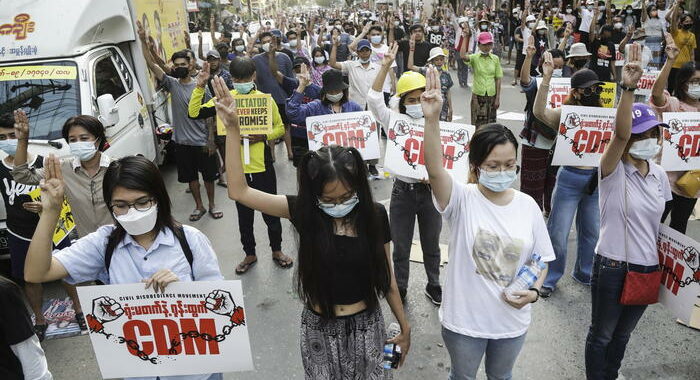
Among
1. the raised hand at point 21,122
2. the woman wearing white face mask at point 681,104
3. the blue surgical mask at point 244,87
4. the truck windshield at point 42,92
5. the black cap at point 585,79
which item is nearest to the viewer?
the raised hand at point 21,122

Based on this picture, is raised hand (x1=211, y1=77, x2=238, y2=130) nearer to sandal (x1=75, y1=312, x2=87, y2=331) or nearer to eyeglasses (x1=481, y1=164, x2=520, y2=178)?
eyeglasses (x1=481, y1=164, x2=520, y2=178)

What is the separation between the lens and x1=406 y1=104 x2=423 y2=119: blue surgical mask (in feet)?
12.5

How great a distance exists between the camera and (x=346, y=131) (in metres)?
4.56

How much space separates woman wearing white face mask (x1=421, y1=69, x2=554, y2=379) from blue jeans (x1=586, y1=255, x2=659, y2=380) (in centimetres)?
66

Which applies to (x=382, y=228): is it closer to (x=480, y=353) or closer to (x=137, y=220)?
(x=480, y=353)

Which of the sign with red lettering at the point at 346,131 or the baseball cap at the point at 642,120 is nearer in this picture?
the baseball cap at the point at 642,120

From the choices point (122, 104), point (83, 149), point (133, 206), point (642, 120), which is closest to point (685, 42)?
point (642, 120)

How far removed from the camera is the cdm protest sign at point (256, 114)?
4.52m

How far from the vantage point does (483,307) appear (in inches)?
91.5

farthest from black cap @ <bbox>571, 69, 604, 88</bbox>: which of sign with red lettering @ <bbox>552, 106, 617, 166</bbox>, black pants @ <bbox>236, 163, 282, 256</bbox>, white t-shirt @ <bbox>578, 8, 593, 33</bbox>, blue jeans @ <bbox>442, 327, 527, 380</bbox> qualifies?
white t-shirt @ <bbox>578, 8, 593, 33</bbox>

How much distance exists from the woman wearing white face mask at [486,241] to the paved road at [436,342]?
3.82 feet

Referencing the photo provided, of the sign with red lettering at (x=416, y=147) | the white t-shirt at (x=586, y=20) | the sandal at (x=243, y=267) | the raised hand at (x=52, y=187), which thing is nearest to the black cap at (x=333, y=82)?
the sign with red lettering at (x=416, y=147)

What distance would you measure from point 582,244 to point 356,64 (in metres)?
4.48

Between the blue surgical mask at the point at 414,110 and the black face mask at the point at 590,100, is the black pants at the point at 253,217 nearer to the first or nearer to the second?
the blue surgical mask at the point at 414,110
